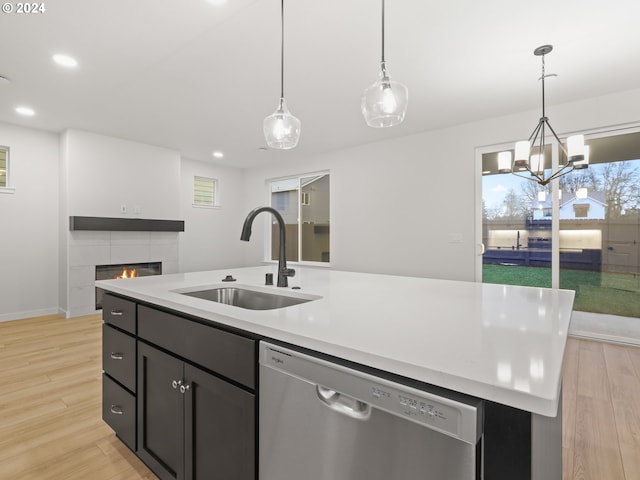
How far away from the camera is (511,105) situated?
12.0 ft

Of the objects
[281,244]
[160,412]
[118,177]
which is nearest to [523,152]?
[281,244]

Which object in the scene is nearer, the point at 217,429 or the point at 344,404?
the point at 344,404

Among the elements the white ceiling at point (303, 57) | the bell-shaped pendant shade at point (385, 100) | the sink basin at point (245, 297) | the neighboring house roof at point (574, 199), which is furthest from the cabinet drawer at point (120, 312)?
the neighboring house roof at point (574, 199)

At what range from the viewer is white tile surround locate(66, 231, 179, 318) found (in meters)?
4.49

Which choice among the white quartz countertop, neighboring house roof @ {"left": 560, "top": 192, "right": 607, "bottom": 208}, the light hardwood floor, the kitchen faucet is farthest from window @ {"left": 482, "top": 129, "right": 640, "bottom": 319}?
the kitchen faucet

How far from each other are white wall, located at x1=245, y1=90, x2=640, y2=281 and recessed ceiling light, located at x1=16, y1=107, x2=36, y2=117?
3.87m

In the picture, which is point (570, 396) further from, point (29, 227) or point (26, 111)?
point (29, 227)

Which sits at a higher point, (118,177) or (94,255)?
(118,177)

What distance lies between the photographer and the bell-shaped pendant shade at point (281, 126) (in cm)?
189

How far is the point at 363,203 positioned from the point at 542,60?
288 cm

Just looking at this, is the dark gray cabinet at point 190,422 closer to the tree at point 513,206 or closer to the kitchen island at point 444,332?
the kitchen island at point 444,332

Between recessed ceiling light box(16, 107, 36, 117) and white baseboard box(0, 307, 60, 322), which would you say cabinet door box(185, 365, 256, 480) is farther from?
white baseboard box(0, 307, 60, 322)

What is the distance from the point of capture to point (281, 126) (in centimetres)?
190

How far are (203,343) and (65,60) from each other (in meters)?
2.99
